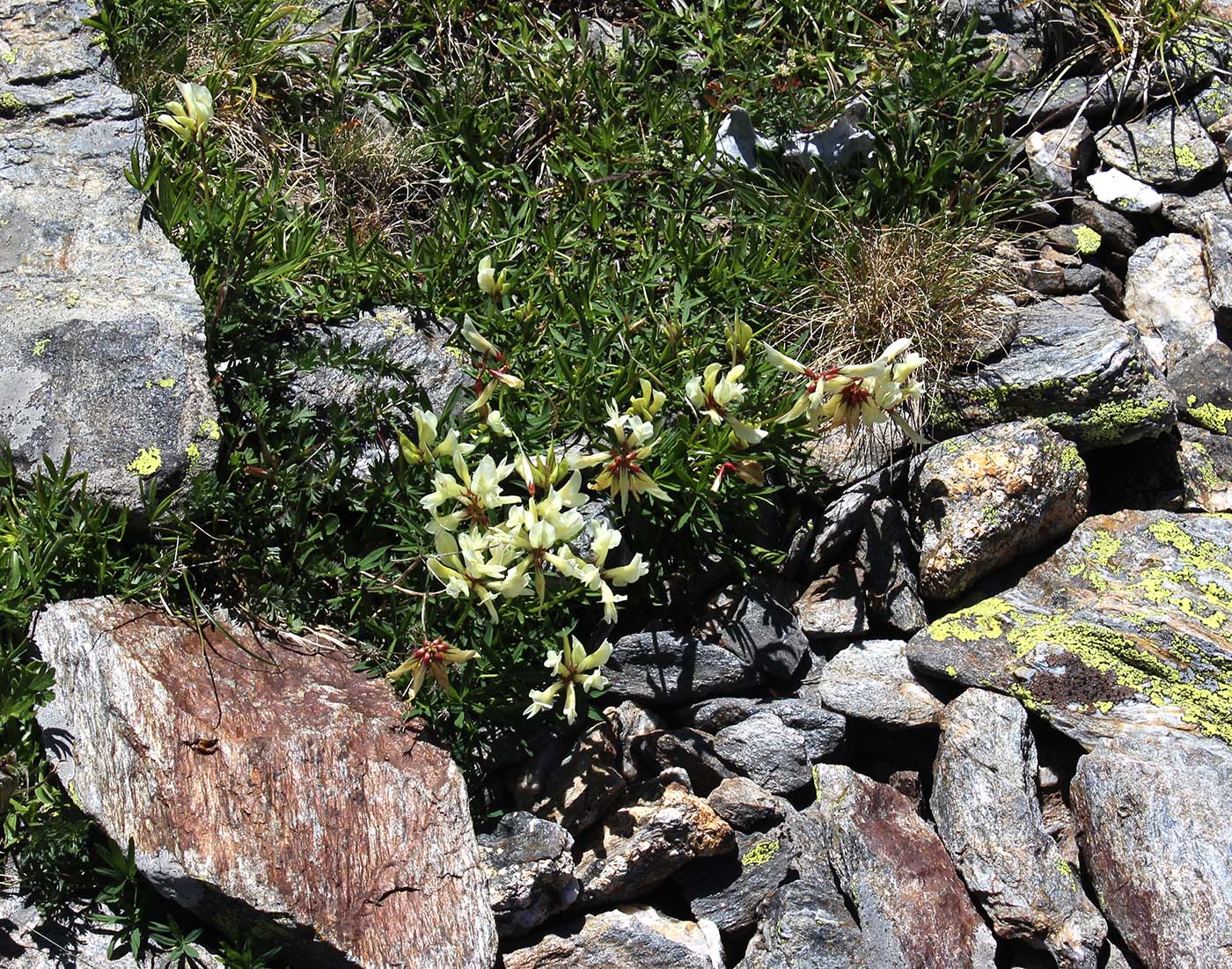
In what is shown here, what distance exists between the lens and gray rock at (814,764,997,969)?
354 centimetres

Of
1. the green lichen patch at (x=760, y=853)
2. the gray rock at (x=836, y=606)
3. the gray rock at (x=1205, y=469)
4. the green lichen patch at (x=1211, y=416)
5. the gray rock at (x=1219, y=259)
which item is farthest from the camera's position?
the gray rock at (x=1219, y=259)

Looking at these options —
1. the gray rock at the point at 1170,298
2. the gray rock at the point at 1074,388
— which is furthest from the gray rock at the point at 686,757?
the gray rock at the point at 1170,298

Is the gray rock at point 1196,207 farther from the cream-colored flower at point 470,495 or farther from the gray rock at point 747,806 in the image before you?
the cream-colored flower at point 470,495

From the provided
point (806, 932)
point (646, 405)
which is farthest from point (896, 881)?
point (646, 405)

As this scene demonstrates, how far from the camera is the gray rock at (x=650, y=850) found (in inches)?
144

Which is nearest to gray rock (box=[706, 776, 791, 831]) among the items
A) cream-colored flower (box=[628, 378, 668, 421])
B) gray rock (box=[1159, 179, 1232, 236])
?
cream-colored flower (box=[628, 378, 668, 421])

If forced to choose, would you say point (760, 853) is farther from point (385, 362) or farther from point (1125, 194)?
point (1125, 194)

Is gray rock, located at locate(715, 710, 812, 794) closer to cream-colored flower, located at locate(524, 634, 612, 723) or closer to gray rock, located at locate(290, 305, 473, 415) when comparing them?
cream-colored flower, located at locate(524, 634, 612, 723)

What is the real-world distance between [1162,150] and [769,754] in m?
3.57

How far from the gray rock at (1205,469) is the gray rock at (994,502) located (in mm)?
479

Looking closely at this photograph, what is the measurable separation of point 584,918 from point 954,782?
133 centimetres

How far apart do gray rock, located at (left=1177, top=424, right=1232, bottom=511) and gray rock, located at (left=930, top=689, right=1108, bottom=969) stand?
1.33 metres

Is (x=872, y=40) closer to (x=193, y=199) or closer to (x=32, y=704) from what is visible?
(x=193, y=199)

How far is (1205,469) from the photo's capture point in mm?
4656
